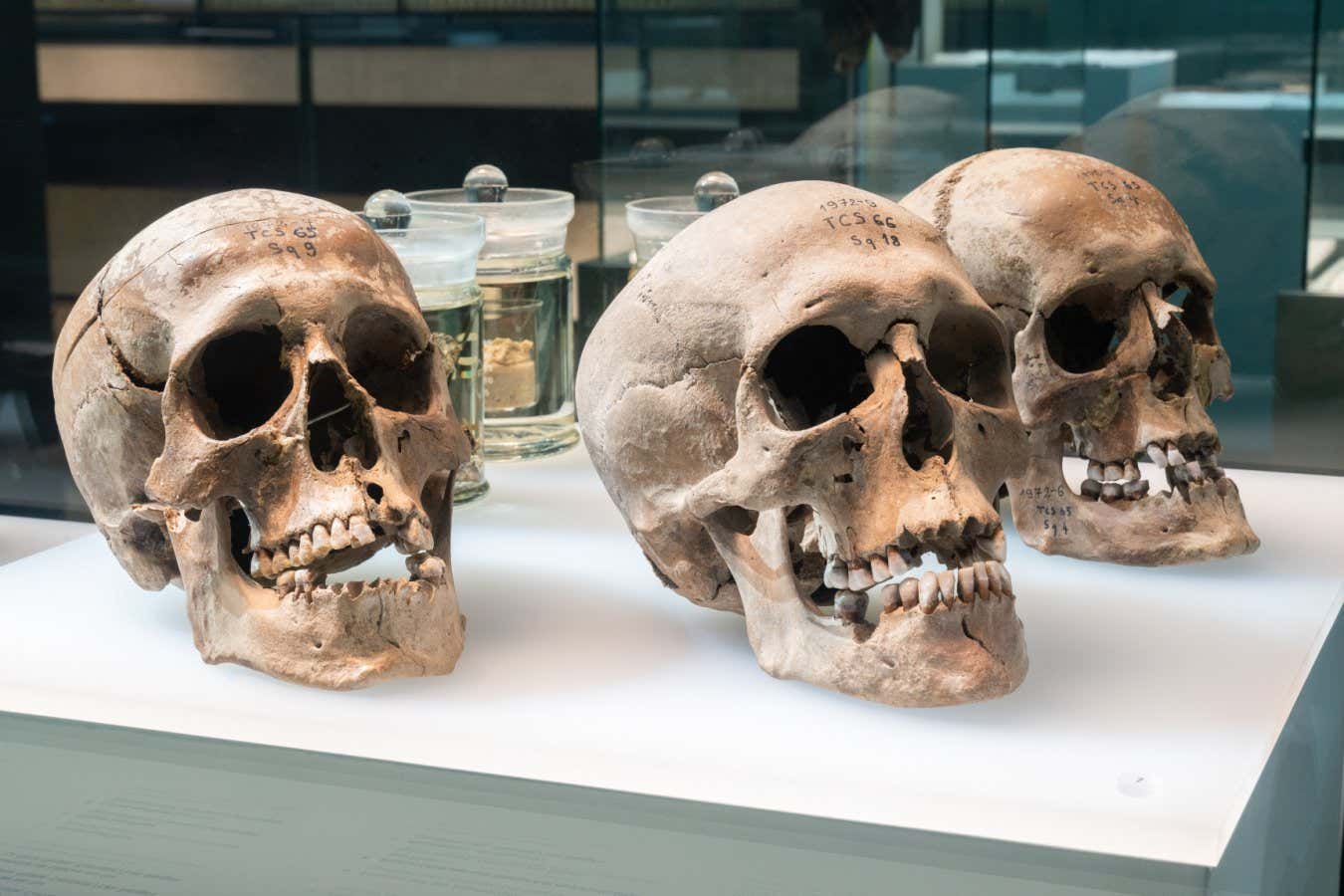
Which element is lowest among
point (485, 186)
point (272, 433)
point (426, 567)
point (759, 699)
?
point (759, 699)

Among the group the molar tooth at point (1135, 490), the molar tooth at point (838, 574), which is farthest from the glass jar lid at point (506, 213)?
the molar tooth at point (838, 574)

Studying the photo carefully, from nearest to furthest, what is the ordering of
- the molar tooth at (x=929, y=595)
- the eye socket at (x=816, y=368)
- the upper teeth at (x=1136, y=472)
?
1. the molar tooth at (x=929, y=595)
2. the eye socket at (x=816, y=368)
3. the upper teeth at (x=1136, y=472)

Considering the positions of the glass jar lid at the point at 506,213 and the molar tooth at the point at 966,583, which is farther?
the glass jar lid at the point at 506,213

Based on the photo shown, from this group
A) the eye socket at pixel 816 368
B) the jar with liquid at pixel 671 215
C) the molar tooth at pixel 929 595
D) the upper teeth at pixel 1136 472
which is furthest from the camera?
the jar with liquid at pixel 671 215

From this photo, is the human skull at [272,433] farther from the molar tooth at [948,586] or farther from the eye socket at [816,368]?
the molar tooth at [948,586]

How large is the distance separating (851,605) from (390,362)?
19.8 inches

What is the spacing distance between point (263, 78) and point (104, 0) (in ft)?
1.11

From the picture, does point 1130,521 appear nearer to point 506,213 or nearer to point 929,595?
point 929,595

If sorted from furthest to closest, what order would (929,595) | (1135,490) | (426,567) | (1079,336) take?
(1079,336)
(1135,490)
(426,567)
(929,595)

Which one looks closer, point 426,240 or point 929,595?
point 929,595

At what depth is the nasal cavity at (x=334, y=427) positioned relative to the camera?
1453 millimetres

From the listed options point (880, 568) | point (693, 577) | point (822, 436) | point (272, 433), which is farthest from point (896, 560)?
point (272, 433)

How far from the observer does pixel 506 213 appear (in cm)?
217

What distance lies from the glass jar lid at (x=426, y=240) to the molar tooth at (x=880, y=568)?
80 cm
